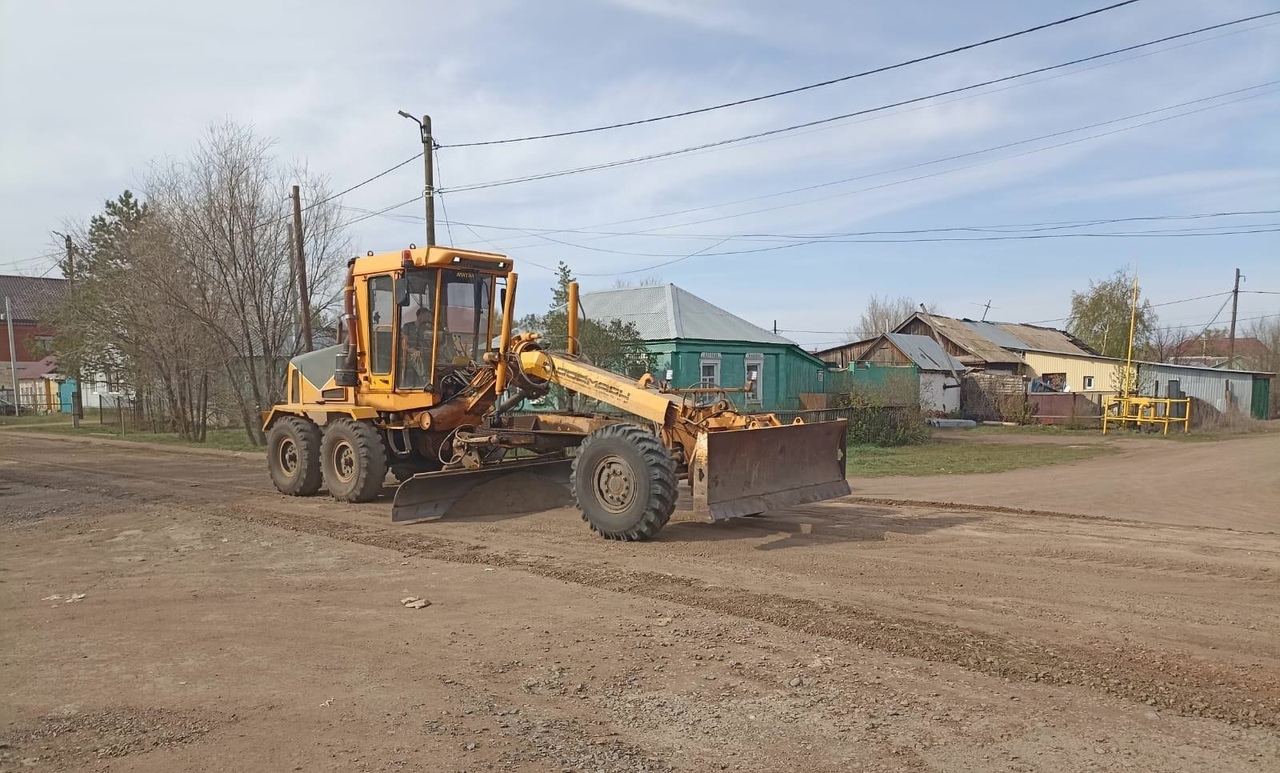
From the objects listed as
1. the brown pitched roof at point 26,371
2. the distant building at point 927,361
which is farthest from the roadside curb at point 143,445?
the brown pitched roof at point 26,371

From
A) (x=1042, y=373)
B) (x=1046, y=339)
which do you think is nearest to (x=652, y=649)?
(x=1042, y=373)

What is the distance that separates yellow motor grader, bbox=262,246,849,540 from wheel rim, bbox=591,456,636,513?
0.02 metres

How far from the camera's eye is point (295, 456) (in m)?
12.9

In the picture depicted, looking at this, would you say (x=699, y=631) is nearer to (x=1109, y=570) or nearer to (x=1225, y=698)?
(x=1225, y=698)

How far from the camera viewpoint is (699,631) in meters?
5.88

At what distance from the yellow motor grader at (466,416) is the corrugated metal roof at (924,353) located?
30.5 m

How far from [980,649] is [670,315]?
2334 cm

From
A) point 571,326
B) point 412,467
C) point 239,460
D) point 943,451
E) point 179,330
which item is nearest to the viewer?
point 571,326

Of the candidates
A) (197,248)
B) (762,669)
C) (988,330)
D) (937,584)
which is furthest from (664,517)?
(988,330)

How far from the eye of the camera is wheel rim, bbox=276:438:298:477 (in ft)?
42.6

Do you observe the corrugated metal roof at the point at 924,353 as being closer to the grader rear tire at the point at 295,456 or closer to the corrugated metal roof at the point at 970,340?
the corrugated metal roof at the point at 970,340

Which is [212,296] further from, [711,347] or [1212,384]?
[1212,384]

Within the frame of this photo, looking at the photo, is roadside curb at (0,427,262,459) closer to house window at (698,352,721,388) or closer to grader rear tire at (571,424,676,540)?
house window at (698,352,721,388)

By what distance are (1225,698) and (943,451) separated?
17.8m
